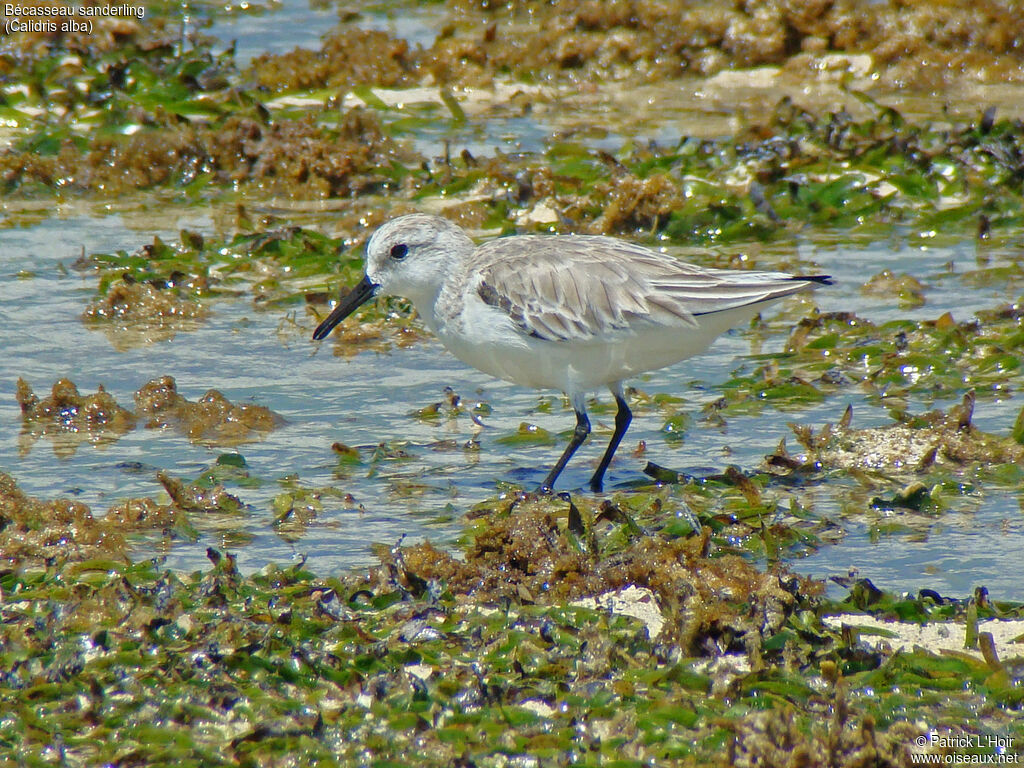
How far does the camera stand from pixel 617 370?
571cm

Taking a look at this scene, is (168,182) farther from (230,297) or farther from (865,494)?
(865,494)

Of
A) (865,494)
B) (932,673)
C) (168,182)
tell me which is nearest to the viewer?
(932,673)

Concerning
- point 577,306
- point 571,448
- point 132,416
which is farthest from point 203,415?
point 577,306

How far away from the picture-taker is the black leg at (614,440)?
577 centimetres

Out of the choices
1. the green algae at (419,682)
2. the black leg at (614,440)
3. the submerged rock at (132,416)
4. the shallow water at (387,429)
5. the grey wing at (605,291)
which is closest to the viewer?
the green algae at (419,682)

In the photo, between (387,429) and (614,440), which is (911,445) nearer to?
(614,440)

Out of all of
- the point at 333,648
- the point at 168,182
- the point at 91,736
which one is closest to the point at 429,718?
the point at 333,648

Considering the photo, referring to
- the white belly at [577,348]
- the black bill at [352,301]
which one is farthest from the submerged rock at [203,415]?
the white belly at [577,348]

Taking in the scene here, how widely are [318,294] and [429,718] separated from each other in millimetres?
4573

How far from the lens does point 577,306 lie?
557cm

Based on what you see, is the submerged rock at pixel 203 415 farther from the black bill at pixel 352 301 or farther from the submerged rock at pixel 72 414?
the black bill at pixel 352 301

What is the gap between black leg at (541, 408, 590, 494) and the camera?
221 inches

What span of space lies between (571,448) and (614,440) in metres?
0.24

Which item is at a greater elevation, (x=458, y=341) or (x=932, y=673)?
(x=458, y=341)
